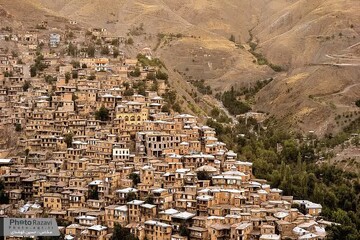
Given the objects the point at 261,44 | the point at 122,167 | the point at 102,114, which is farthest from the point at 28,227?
the point at 261,44

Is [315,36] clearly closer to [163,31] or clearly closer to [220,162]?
[163,31]

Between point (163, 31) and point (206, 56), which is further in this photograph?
point (163, 31)

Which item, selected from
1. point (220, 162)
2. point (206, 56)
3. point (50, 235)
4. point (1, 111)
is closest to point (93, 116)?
point (1, 111)

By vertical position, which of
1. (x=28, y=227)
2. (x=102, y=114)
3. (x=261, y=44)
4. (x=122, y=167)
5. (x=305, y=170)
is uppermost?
(x=261, y=44)

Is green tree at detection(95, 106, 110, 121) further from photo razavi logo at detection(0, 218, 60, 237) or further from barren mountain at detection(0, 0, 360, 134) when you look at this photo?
barren mountain at detection(0, 0, 360, 134)

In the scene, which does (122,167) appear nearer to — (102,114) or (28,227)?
(102,114)
